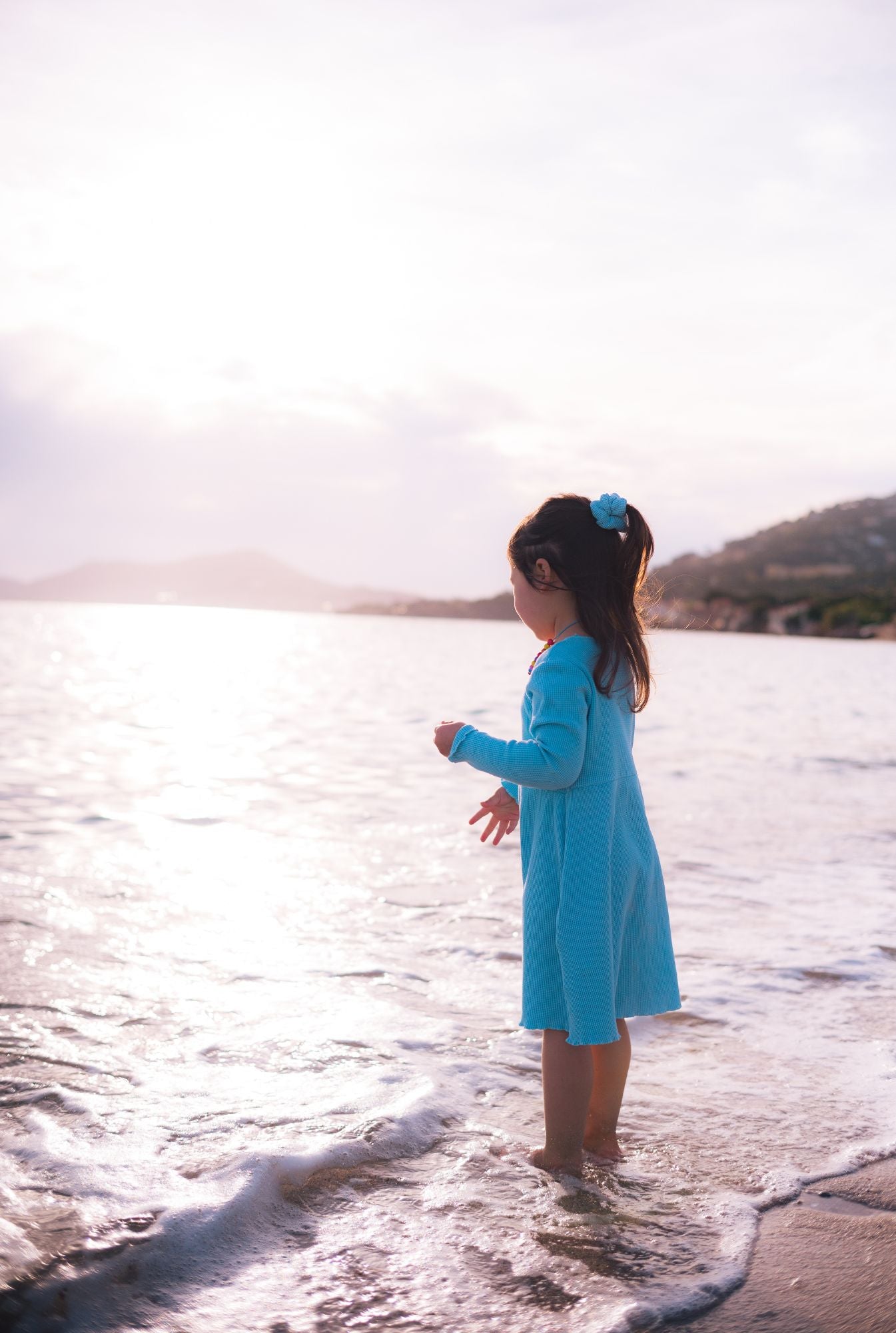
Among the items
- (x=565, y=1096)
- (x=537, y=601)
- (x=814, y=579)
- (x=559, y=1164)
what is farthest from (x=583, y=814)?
(x=814, y=579)

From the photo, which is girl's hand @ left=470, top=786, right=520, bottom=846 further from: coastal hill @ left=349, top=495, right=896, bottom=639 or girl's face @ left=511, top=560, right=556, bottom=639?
coastal hill @ left=349, top=495, right=896, bottom=639

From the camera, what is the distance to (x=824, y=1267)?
6.86 ft

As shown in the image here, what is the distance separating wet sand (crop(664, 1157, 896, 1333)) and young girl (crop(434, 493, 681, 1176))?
0.50 m

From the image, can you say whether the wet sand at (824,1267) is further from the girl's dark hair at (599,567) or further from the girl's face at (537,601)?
the girl's face at (537,601)

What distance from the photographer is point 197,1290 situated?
80.0 inches

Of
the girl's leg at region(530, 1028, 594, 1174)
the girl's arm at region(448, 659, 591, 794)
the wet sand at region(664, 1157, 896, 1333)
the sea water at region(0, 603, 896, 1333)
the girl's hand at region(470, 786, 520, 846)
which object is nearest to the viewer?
the wet sand at region(664, 1157, 896, 1333)

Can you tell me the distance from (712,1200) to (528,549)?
1.63 meters

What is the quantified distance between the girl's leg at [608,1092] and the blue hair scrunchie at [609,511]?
1.27 meters

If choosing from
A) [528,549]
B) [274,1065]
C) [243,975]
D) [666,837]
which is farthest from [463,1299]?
[666,837]

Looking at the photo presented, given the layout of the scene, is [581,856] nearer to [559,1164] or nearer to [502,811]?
[502,811]

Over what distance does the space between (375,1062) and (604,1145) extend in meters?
0.88

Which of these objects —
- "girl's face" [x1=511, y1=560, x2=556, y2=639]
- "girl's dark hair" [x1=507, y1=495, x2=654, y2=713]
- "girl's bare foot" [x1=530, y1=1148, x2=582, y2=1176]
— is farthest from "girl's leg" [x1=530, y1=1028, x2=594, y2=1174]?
"girl's face" [x1=511, y1=560, x2=556, y2=639]

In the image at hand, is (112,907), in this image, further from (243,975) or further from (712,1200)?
(712,1200)

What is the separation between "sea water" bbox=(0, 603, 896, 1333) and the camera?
209 centimetres
